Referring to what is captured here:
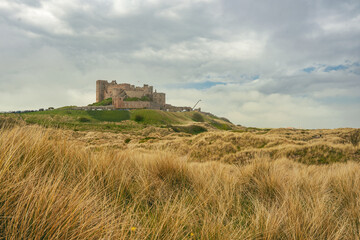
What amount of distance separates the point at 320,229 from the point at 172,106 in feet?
332

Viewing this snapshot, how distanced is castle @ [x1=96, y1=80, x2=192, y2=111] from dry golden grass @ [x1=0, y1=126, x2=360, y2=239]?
8229 cm

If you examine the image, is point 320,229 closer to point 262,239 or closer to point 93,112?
point 262,239

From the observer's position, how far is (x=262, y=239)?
2463 mm

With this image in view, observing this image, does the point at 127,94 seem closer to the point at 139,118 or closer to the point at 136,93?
the point at 136,93

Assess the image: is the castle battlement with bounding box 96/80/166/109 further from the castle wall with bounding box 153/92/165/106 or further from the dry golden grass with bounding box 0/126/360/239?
the dry golden grass with bounding box 0/126/360/239

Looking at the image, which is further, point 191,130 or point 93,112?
point 93,112

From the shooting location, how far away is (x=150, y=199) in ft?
11.5

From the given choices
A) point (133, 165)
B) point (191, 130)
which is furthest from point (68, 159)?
point (191, 130)

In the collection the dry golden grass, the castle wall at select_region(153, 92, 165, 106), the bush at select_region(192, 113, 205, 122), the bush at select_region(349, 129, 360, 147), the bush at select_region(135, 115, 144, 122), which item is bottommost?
the dry golden grass

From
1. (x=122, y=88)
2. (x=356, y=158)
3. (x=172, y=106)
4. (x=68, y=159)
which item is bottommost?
(x=356, y=158)

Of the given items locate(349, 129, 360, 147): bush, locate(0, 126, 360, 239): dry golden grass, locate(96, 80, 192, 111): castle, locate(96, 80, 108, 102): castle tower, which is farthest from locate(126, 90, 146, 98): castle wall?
locate(0, 126, 360, 239): dry golden grass

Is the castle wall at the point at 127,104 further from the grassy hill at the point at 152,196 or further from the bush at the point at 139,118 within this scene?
the grassy hill at the point at 152,196

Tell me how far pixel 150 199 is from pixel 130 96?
9337cm

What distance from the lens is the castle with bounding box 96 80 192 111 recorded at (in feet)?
281
